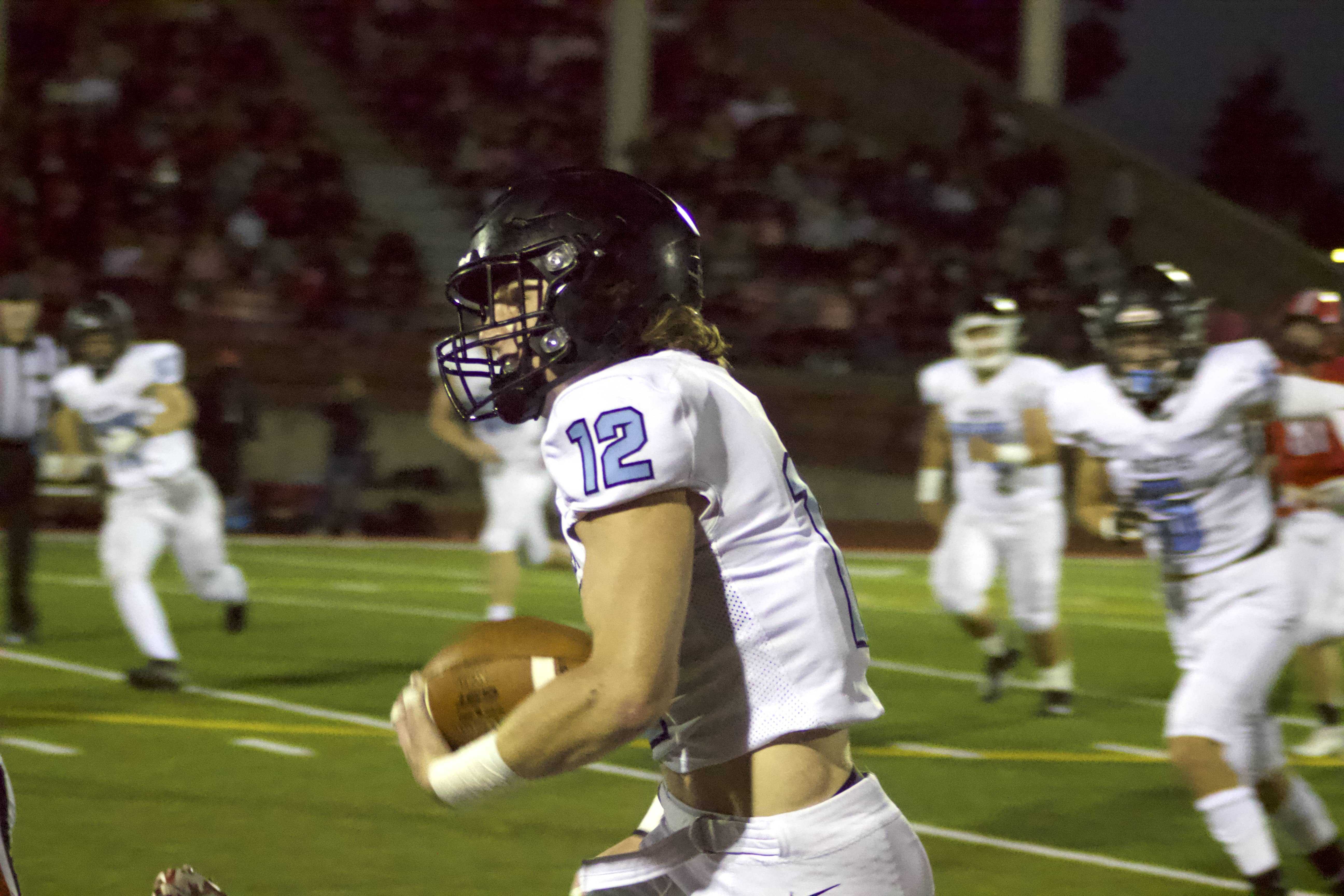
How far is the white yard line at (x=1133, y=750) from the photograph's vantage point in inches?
290

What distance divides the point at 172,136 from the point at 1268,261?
47.8 feet

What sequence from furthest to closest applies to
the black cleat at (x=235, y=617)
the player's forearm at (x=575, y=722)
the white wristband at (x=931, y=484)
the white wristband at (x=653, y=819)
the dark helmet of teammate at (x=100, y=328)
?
the black cleat at (x=235, y=617) → the white wristband at (x=931, y=484) → the dark helmet of teammate at (x=100, y=328) → the white wristband at (x=653, y=819) → the player's forearm at (x=575, y=722)

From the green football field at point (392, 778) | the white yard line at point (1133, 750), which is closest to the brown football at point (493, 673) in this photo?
the green football field at point (392, 778)

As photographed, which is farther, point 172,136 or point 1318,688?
point 172,136

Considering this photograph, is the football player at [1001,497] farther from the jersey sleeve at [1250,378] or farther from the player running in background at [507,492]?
the jersey sleeve at [1250,378]

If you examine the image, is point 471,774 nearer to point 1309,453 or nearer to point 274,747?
point 274,747

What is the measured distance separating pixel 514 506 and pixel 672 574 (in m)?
8.14

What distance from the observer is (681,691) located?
2.28 metres

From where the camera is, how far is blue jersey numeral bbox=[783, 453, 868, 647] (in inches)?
90.5

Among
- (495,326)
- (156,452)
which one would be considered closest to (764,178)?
(156,452)

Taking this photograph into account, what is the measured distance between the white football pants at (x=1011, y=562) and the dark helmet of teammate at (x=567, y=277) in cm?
620

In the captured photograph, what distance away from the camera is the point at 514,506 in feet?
33.1

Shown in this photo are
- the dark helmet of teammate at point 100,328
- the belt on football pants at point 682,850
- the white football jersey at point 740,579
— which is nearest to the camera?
the white football jersey at point 740,579

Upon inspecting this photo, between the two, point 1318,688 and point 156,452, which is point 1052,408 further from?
point 156,452
